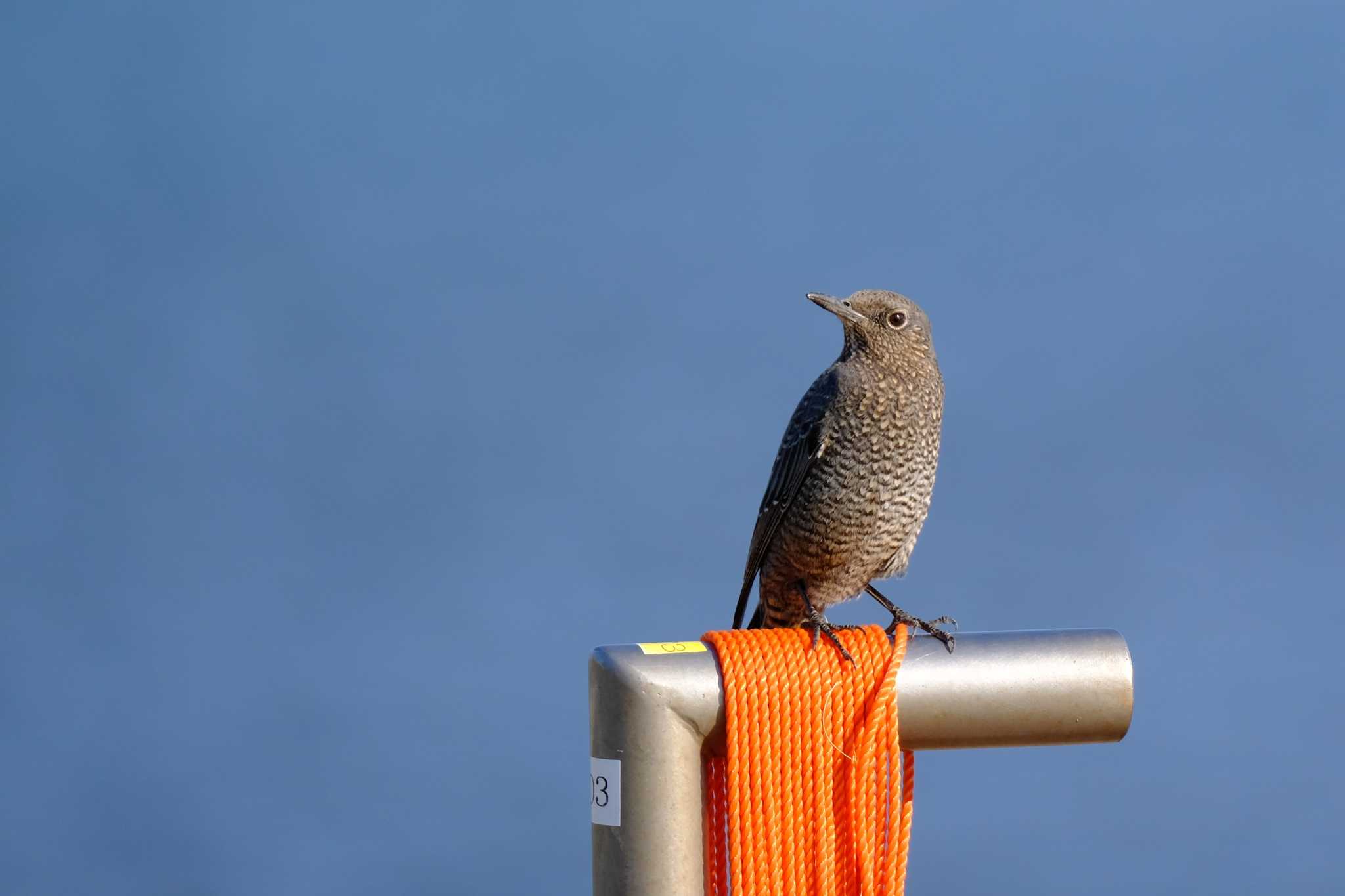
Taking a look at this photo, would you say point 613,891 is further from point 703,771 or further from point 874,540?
point 874,540

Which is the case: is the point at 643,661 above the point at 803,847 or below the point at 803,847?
above

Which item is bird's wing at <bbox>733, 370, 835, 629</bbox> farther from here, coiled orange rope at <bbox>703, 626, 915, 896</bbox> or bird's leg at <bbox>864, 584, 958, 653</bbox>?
coiled orange rope at <bbox>703, 626, 915, 896</bbox>

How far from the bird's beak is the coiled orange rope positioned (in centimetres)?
123

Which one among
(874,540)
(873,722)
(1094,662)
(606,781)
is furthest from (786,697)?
(874,540)

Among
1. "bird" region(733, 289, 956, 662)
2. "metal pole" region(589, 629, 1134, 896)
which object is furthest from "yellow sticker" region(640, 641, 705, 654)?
"bird" region(733, 289, 956, 662)

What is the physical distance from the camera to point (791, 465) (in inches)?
112

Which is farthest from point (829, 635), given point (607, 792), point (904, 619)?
point (904, 619)

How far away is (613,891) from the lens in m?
1.42

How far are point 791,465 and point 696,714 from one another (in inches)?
57.0

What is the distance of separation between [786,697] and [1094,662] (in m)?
0.33

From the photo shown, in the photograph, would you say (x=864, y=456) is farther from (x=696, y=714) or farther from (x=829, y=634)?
(x=696, y=714)

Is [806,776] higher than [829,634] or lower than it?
lower

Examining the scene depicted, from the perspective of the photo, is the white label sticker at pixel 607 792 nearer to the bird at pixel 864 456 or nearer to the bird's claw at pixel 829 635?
the bird's claw at pixel 829 635

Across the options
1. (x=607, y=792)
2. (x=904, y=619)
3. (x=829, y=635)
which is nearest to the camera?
(x=607, y=792)
